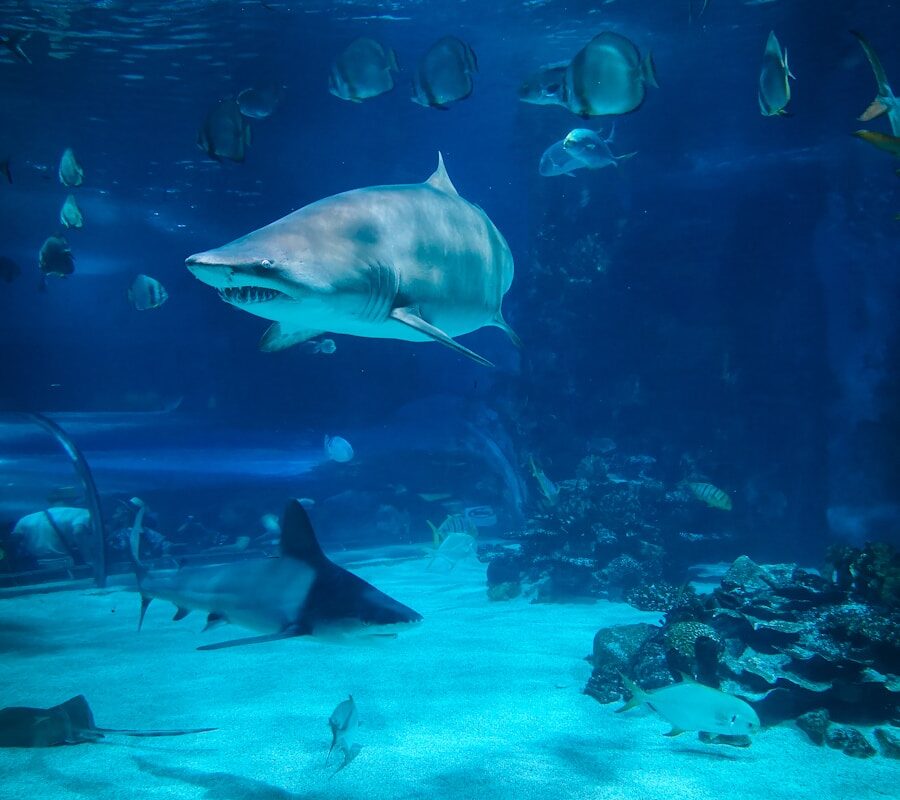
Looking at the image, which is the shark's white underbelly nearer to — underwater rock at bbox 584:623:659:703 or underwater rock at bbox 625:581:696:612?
underwater rock at bbox 584:623:659:703

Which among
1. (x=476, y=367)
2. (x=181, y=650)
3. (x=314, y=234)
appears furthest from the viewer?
(x=476, y=367)

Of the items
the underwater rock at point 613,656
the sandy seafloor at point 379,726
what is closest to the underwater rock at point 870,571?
the sandy seafloor at point 379,726

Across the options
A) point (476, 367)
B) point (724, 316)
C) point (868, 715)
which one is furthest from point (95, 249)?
point (868, 715)

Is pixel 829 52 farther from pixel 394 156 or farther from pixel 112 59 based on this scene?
pixel 112 59

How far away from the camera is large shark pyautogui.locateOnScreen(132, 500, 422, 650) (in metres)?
3.21

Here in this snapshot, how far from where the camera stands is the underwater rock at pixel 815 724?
5.04 m

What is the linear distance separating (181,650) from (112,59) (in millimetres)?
13581

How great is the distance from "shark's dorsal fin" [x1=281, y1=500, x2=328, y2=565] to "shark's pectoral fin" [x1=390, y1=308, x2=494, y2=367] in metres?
1.34

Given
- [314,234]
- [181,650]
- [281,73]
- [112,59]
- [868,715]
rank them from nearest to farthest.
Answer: [314,234] → [868,715] → [181,650] → [112,59] → [281,73]

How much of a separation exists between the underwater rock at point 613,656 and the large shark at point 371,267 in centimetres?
426

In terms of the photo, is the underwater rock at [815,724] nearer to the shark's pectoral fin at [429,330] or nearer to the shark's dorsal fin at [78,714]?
the shark's pectoral fin at [429,330]

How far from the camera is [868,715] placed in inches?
209

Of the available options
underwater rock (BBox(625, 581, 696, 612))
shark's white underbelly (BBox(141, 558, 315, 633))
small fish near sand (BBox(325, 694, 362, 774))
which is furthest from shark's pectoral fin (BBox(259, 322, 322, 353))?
underwater rock (BBox(625, 581, 696, 612))

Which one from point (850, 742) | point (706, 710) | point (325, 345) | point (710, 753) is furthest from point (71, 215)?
point (850, 742)
